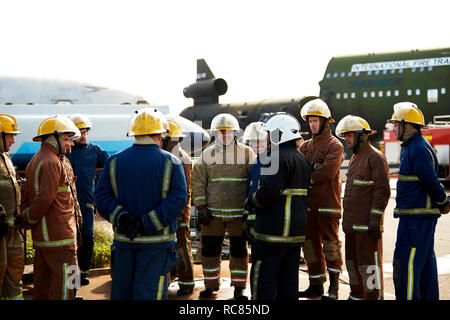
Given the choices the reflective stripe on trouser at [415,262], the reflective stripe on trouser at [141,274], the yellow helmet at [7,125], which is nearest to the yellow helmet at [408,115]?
the reflective stripe on trouser at [415,262]

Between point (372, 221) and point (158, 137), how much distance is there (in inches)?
94.9

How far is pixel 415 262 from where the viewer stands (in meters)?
5.20

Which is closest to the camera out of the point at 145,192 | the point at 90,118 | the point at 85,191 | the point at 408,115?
the point at 145,192

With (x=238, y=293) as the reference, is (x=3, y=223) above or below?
above

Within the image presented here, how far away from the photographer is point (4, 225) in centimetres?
498

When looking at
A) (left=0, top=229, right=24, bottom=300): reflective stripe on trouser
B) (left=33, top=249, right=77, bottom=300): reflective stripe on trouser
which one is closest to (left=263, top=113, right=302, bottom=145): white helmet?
(left=33, top=249, right=77, bottom=300): reflective stripe on trouser

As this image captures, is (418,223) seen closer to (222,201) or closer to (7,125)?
(222,201)

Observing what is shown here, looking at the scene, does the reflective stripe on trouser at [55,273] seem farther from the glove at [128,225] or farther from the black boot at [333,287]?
the black boot at [333,287]

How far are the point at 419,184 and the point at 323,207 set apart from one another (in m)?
1.32

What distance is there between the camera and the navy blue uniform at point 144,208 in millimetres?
4262

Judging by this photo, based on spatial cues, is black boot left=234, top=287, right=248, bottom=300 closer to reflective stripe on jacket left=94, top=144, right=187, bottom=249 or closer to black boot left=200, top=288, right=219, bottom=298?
black boot left=200, top=288, right=219, bottom=298

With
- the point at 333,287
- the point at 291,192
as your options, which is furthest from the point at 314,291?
the point at 291,192

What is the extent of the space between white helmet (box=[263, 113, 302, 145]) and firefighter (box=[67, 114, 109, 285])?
286 centimetres
